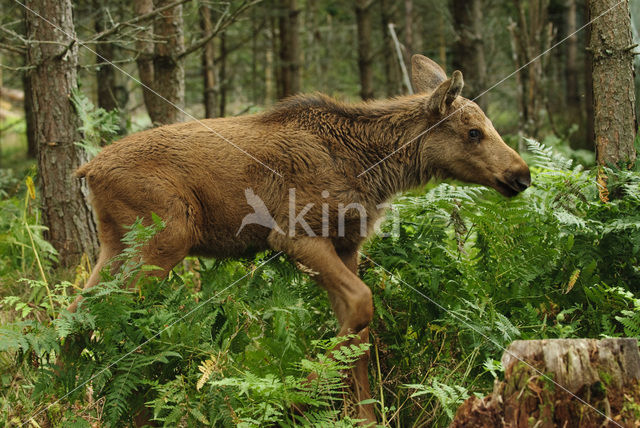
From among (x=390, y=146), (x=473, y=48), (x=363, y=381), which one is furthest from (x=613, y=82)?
(x=473, y=48)

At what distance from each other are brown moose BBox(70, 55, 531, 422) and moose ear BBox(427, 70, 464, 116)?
1 cm

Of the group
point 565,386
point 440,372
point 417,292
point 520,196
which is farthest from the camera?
point 520,196

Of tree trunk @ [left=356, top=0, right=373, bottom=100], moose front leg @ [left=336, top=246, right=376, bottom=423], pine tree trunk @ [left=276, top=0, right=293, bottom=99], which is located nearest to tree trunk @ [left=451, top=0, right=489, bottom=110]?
tree trunk @ [left=356, top=0, right=373, bottom=100]

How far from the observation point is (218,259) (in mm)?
5848

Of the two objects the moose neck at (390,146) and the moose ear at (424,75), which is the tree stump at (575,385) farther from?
the moose ear at (424,75)

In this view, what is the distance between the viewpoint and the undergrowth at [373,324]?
414 centimetres

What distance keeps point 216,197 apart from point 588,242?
3.33m

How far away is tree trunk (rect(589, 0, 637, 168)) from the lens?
588 cm

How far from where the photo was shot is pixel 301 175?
546cm

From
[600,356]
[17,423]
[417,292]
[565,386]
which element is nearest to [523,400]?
[565,386]

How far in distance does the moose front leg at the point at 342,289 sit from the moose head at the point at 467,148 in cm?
148

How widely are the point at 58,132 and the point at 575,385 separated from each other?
629 centimetres

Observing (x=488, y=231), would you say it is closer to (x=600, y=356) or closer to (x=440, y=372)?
(x=440, y=372)

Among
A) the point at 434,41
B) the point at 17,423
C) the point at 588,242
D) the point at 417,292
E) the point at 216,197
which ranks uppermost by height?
the point at 434,41
